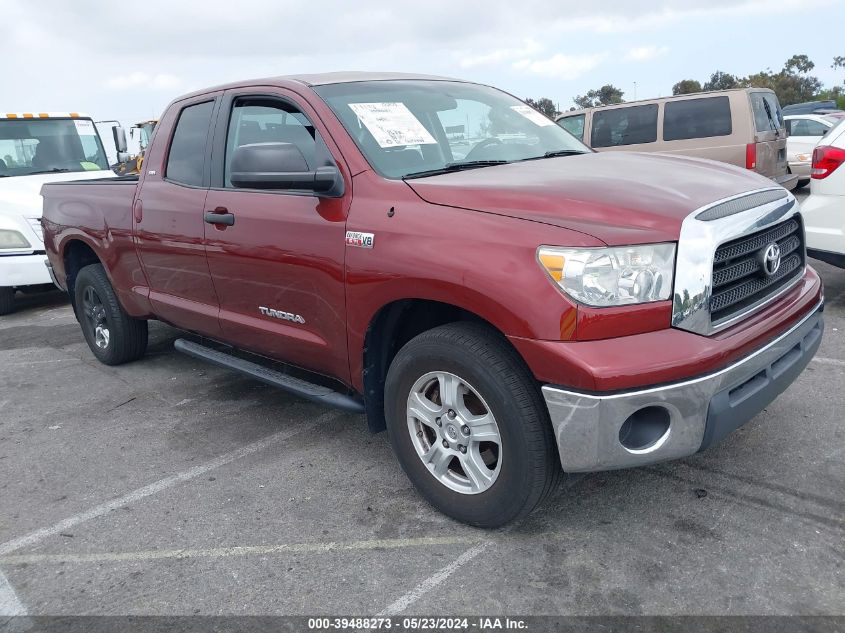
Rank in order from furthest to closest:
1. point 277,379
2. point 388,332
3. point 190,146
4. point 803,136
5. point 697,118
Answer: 1. point 803,136
2. point 697,118
3. point 190,146
4. point 277,379
5. point 388,332

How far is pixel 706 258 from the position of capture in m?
2.54

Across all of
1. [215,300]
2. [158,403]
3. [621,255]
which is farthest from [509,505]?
[158,403]

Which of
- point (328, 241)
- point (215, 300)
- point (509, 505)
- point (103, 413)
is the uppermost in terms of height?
point (328, 241)

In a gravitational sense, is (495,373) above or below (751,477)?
above

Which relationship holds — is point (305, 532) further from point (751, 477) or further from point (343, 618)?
point (751, 477)

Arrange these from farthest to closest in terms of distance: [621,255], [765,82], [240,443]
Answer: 1. [765,82]
2. [240,443]
3. [621,255]

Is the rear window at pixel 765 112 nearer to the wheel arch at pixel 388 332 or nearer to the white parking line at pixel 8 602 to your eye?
the wheel arch at pixel 388 332

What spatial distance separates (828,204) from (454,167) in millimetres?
3341

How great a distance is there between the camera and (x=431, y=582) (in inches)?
105

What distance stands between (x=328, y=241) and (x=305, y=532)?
1242 millimetres

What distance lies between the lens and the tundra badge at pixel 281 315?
352cm

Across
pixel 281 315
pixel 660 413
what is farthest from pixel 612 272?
pixel 281 315

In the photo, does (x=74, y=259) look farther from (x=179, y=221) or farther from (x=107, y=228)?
(x=179, y=221)

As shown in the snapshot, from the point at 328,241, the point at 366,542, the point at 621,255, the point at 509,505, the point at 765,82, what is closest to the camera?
the point at 621,255
